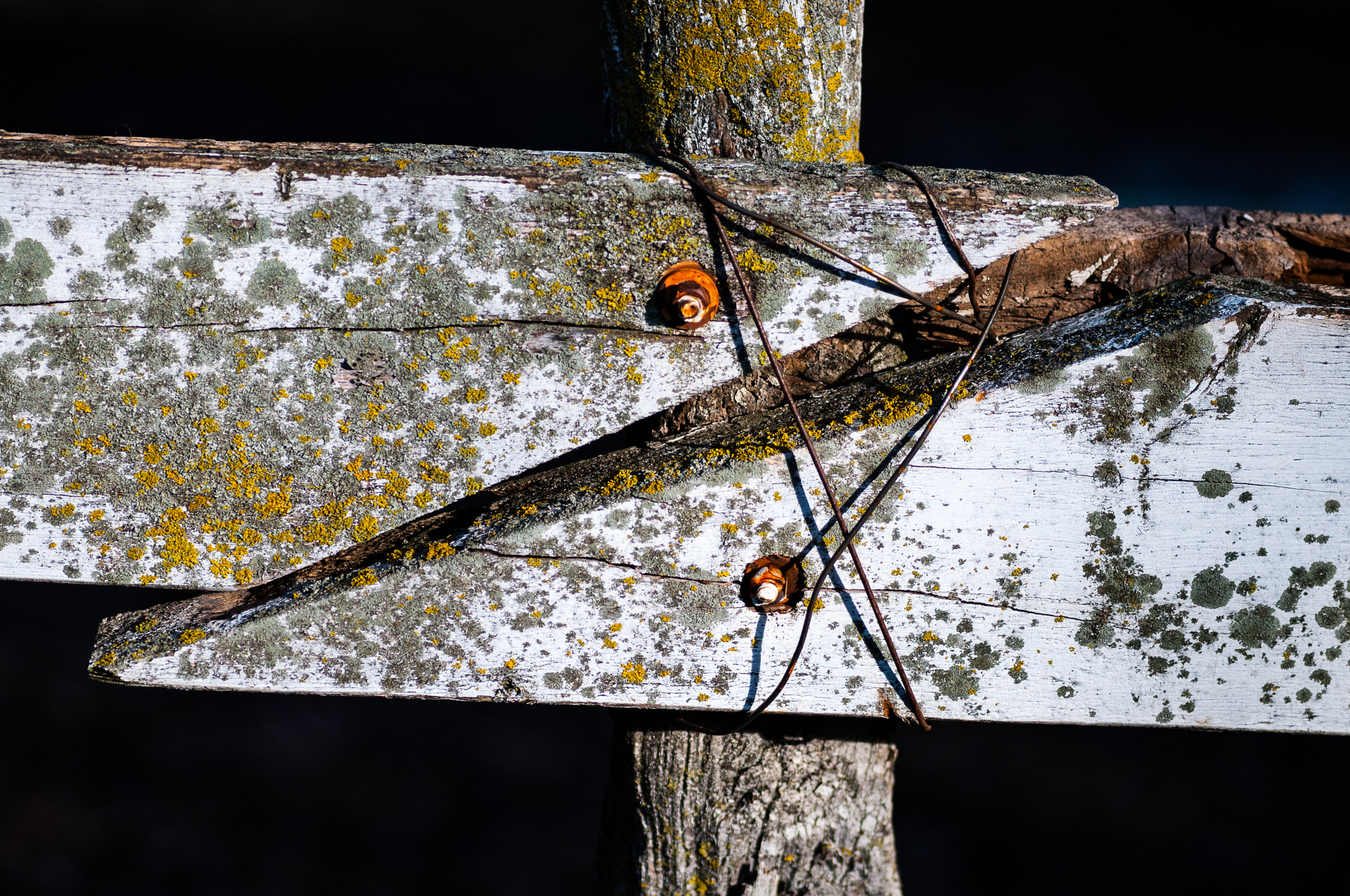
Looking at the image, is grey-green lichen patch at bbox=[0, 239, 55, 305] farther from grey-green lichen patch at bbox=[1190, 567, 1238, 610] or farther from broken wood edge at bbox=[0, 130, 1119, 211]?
grey-green lichen patch at bbox=[1190, 567, 1238, 610]

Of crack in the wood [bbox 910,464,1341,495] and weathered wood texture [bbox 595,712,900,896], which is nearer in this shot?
crack in the wood [bbox 910,464,1341,495]

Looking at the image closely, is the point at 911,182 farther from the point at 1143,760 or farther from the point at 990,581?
the point at 1143,760

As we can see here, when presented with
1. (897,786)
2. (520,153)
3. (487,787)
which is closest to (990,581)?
(520,153)

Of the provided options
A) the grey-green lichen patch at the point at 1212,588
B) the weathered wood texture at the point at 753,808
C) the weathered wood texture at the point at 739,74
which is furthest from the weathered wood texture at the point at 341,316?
the weathered wood texture at the point at 753,808

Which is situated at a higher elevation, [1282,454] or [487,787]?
[1282,454]

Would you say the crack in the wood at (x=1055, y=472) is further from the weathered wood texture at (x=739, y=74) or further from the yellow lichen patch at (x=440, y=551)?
the yellow lichen patch at (x=440, y=551)

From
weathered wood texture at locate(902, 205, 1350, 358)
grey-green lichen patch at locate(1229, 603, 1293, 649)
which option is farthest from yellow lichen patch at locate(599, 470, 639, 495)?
grey-green lichen patch at locate(1229, 603, 1293, 649)

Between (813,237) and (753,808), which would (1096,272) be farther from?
(753,808)
